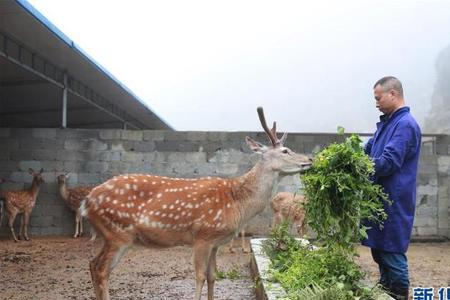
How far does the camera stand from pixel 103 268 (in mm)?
4492

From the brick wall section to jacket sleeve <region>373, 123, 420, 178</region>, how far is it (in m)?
6.55

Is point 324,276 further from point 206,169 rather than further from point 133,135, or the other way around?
point 133,135

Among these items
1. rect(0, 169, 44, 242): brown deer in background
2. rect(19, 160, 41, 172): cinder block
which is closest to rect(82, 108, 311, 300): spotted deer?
rect(0, 169, 44, 242): brown deer in background

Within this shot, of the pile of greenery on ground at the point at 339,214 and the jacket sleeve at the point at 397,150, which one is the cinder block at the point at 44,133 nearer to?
the pile of greenery on ground at the point at 339,214

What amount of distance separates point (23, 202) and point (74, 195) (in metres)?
0.98

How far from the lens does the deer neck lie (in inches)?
192

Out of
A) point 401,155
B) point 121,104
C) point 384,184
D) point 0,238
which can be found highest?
point 121,104

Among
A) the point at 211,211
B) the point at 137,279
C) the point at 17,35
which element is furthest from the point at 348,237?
the point at 17,35

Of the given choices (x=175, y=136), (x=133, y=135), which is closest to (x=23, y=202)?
(x=133, y=135)

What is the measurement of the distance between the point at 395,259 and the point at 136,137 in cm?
739

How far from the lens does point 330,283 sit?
3758 mm

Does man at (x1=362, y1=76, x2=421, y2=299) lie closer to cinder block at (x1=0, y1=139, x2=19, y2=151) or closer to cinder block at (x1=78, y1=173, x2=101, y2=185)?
cinder block at (x1=78, y1=173, x2=101, y2=185)

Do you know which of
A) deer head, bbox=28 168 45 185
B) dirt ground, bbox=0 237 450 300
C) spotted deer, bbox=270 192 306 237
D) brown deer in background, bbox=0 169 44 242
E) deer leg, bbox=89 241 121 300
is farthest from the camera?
deer head, bbox=28 168 45 185

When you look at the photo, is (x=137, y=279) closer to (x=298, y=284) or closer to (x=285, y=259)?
(x=285, y=259)
